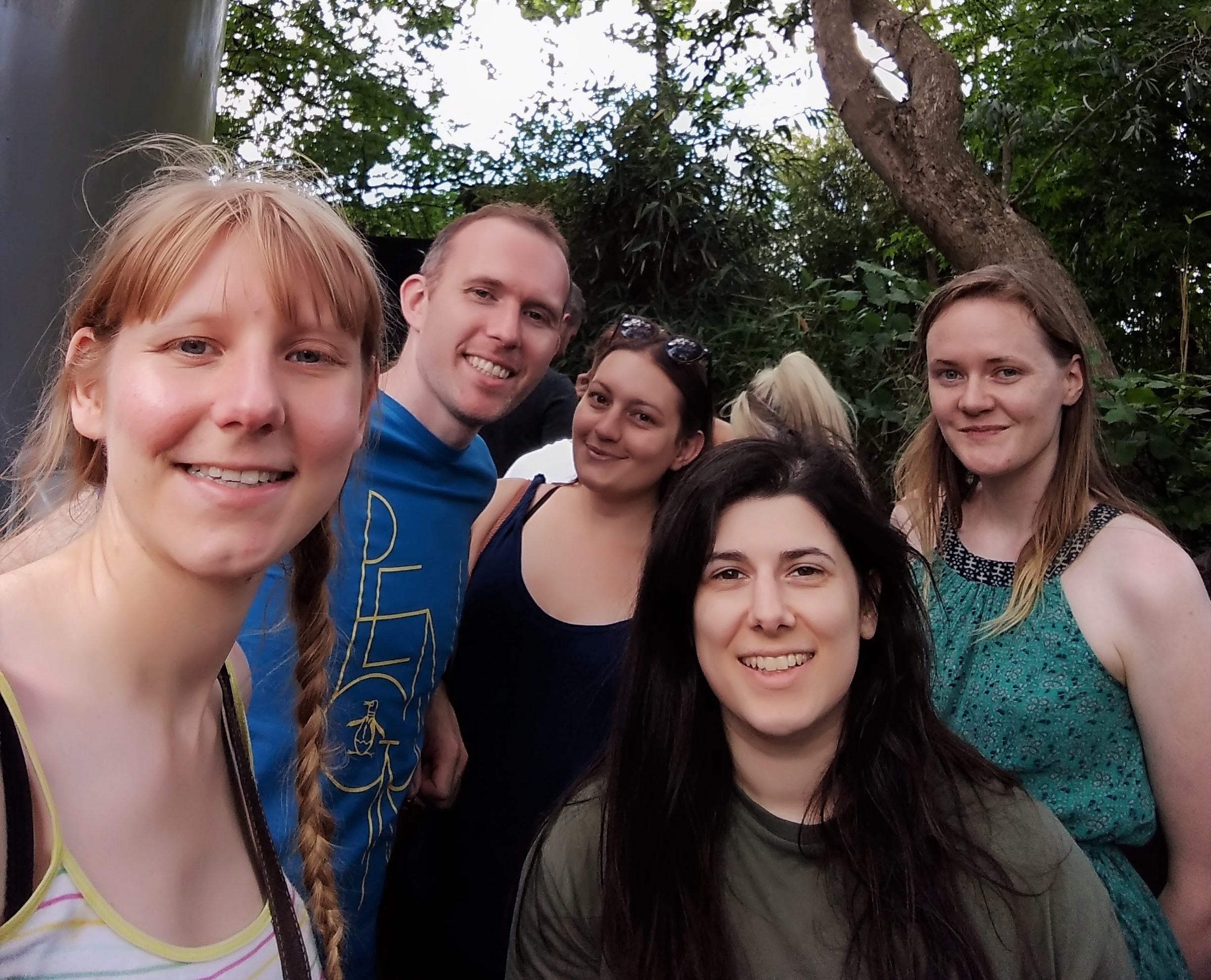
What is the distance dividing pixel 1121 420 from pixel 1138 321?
203 inches

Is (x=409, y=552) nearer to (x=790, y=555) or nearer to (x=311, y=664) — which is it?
(x=311, y=664)

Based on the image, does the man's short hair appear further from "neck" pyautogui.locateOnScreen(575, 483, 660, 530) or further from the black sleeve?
the black sleeve

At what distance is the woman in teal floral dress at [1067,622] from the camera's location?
68.1 inches

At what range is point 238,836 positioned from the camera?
113 centimetres

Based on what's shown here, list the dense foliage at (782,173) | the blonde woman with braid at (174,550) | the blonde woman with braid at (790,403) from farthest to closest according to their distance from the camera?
1. the dense foliage at (782,173)
2. the blonde woman with braid at (790,403)
3. the blonde woman with braid at (174,550)

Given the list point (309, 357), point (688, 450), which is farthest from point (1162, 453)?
point (309, 357)

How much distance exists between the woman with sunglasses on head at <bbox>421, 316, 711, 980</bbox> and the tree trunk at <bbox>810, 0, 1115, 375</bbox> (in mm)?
3255

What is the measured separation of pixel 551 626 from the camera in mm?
2135

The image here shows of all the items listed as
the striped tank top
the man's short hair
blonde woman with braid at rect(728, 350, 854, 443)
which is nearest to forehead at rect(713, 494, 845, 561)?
the man's short hair

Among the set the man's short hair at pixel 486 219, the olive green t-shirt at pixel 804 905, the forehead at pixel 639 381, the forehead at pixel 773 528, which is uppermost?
the man's short hair at pixel 486 219

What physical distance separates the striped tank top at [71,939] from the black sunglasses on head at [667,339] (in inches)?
65.8

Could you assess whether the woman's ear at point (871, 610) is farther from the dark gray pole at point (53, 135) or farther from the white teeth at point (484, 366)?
the dark gray pole at point (53, 135)

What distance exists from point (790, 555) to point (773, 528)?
0.05 metres

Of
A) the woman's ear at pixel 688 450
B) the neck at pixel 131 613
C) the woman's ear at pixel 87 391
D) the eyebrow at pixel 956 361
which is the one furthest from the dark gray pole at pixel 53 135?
the eyebrow at pixel 956 361
